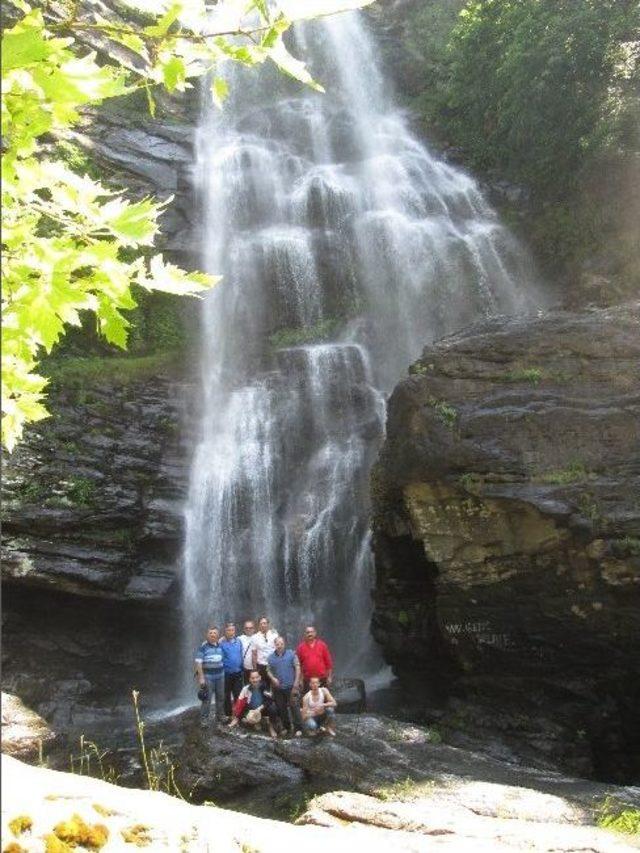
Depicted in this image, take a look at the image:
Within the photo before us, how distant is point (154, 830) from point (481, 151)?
85.3ft

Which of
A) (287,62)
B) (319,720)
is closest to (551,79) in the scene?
(319,720)

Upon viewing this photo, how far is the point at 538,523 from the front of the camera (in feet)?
36.7

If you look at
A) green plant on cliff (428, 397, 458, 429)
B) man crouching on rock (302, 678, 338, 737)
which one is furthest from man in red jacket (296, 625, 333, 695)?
green plant on cliff (428, 397, 458, 429)

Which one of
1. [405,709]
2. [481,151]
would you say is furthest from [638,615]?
[481,151]

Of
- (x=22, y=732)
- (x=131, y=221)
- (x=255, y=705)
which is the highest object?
(x=131, y=221)

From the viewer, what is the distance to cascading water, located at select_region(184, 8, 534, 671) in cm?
1596

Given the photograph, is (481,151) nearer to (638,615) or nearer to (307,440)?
(307,440)

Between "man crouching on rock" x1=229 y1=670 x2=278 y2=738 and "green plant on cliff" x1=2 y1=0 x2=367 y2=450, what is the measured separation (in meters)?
7.95

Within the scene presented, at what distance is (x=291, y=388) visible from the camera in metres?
19.3

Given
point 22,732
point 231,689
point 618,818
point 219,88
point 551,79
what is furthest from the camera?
point 551,79

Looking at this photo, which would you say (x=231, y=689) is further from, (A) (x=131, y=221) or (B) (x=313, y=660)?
(A) (x=131, y=221)

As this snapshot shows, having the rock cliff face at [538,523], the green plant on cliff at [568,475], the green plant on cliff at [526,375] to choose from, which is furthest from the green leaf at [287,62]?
the green plant on cliff at [526,375]

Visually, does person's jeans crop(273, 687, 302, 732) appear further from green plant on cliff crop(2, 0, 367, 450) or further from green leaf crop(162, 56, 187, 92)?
green leaf crop(162, 56, 187, 92)

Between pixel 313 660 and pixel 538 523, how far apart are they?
4.17 meters
